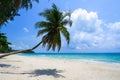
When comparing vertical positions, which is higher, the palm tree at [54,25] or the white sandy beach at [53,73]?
the palm tree at [54,25]

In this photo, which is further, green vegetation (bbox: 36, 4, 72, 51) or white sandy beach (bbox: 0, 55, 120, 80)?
green vegetation (bbox: 36, 4, 72, 51)

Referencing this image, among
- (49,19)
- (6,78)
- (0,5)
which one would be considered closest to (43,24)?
(49,19)

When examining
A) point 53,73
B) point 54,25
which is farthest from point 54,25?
point 53,73

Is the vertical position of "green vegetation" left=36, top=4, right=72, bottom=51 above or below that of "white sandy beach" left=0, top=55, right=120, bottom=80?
above

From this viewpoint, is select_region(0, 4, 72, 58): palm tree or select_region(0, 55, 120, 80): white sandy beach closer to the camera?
select_region(0, 55, 120, 80): white sandy beach

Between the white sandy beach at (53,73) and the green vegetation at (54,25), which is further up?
the green vegetation at (54,25)

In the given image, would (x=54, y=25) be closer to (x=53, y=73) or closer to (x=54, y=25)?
(x=54, y=25)

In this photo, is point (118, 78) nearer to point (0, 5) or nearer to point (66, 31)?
point (66, 31)

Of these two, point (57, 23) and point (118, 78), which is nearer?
point (118, 78)

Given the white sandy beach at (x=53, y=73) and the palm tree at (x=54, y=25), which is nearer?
the white sandy beach at (x=53, y=73)

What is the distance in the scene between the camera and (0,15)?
1393cm

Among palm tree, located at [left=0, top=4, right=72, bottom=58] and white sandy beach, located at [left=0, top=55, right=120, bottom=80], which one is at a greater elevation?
palm tree, located at [left=0, top=4, right=72, bottom=58]

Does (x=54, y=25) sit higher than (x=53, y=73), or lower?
higher

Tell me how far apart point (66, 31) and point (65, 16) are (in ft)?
4.25
